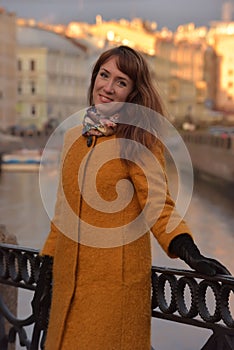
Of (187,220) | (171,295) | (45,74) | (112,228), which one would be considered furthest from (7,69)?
(112,228)

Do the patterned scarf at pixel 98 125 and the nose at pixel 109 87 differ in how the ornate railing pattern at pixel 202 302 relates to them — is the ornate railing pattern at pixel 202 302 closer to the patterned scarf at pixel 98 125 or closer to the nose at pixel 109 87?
the patterned scarf at pixel 98 125

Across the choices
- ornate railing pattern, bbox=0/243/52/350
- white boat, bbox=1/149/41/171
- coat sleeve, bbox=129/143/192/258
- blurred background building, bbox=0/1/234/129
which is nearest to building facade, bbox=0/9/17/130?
blurred background building, bbox=0/1/234/129

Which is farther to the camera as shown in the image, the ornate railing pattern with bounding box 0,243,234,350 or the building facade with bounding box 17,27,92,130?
the building facade with bounding box 17,27,92,130

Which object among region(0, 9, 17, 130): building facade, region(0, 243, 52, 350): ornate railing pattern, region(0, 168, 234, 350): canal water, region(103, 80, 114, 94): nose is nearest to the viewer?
region(103, 80, 114, 94): nose

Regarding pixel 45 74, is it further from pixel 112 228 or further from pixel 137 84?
pixel 112 228

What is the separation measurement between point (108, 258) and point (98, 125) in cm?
44

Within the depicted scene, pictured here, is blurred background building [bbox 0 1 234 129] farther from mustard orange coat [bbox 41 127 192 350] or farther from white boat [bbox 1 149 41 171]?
mustard orange coat [bbox 41 127 192 350]

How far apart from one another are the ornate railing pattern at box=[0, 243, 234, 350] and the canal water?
1293mm

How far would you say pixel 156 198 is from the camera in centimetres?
238

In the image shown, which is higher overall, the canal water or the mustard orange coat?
the canal water

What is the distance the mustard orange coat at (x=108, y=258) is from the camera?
95.5 inches

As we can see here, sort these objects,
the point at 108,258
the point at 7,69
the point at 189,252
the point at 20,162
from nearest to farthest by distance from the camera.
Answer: the point at 189,252
the point at 108,258
the point at 20,162
the point at 7,69

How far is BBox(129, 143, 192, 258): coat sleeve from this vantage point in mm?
2355

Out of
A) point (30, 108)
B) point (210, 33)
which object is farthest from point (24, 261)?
point (210, 33)
